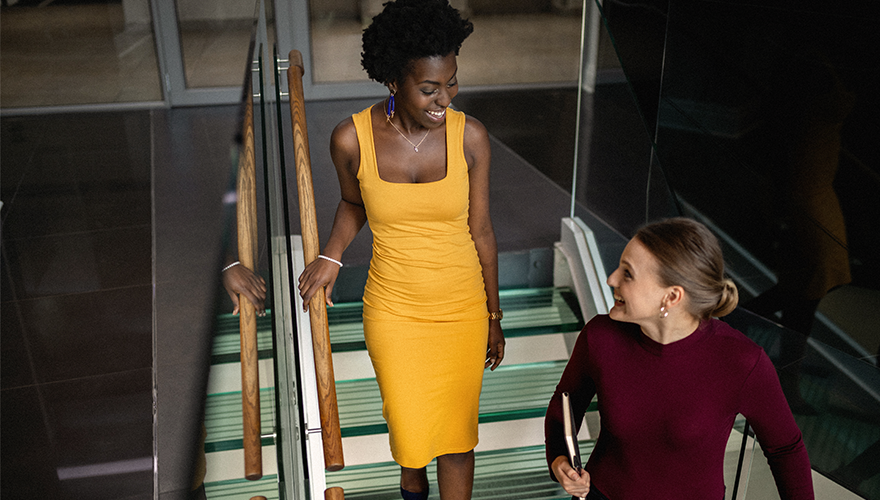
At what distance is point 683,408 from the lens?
5.46 ft

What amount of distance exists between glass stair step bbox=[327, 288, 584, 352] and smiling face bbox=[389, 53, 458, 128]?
5.05 ft

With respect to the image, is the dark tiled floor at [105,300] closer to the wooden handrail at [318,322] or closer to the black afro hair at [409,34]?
the wooden handrail at [318,322]

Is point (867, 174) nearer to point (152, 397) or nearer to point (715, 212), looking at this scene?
point (715, 212)

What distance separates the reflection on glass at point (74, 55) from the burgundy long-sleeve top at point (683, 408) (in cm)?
741

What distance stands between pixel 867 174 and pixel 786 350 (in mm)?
746

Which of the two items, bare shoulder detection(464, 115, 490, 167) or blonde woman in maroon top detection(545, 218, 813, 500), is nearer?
blonde woman in maroon top detection(545, 218, 813, 500)

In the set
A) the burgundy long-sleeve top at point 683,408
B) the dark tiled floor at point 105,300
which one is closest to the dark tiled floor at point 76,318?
the dark tiled floor at point 105,300

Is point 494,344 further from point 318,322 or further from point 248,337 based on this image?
point 248,337

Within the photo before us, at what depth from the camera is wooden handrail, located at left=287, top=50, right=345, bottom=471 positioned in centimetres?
183

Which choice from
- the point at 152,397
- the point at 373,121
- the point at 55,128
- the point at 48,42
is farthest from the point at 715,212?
the point at 48,42

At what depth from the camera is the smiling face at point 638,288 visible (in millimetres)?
1642

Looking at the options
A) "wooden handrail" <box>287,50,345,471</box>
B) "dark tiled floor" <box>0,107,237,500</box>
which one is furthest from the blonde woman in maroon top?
"dark tiled floor" <box>0,107,237,500</box>

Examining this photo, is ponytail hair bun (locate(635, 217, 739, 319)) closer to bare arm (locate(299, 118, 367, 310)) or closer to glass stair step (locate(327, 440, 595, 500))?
bare arm (locate(299, 118, 367, 310))

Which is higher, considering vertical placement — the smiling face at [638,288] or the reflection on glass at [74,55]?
the smiling face at [638,288]
